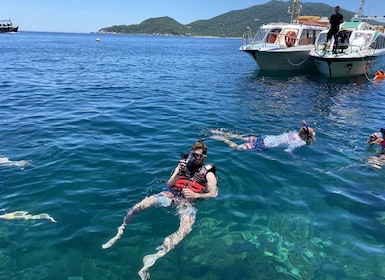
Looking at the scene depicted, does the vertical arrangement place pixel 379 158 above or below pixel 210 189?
below

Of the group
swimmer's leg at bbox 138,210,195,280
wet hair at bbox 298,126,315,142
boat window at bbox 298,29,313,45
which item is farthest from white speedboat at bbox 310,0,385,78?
swimmer's leg at bbox 138,210,195,280

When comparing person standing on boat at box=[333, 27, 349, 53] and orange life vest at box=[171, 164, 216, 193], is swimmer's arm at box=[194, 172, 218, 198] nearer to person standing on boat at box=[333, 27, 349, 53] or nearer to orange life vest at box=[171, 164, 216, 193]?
orange life vest at box=[171, 164, 216, 193]

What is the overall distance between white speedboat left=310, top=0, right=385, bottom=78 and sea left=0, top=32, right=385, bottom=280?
8.62m

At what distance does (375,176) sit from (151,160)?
241 inches

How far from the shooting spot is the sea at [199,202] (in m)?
5.30

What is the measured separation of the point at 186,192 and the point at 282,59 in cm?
2280

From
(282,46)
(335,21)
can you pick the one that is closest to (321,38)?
(282,46)

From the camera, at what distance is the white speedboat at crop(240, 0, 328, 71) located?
1022 inches

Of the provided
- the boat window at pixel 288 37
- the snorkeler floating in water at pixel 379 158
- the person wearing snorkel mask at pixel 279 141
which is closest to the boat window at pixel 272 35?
the boat window at pixel 288 37

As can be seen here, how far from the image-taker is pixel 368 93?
20.0 m

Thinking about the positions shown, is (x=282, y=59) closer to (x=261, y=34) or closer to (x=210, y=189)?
(x=261, y=34)

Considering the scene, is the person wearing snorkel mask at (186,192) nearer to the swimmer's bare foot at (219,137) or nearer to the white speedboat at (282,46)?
the swimmer's bare foot at (219,137)

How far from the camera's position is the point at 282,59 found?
86.6ft

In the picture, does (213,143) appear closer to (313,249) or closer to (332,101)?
(313,249)
